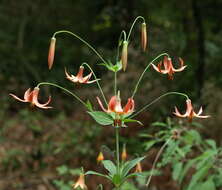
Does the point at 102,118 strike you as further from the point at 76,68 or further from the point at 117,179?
the point at 76,68

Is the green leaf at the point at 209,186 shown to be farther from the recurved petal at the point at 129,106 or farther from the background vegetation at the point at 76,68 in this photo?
the background vegetation at the point at 76,68

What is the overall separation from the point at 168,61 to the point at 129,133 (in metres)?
2.94

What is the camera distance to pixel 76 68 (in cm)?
648

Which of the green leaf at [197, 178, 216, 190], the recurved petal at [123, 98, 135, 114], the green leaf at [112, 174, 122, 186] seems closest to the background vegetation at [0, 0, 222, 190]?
the green leaf at [197, 178, 216, 190]

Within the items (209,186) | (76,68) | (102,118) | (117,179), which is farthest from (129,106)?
(76,68)

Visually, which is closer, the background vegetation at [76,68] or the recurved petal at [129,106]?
the recurved petal at [129,106]

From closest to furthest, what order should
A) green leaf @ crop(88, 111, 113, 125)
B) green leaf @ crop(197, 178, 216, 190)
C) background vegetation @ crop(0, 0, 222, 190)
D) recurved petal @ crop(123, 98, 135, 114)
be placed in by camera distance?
recurved petal @ crop(123, 98, 135, 114) → green leaf @ crop(88, 111, 113, 125) → green leaf @ crop(197, 178, 216, 190) → background vegetation @ crop(0, 0, 222, 190)

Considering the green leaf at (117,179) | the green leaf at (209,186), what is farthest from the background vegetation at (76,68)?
the green leaf at (117,179)

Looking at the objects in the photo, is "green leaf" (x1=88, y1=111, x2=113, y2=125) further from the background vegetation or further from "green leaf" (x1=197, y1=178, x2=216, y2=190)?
the background vegetation

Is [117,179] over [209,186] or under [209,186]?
over

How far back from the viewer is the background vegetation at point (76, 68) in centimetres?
427

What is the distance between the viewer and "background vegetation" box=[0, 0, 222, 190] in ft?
14.0

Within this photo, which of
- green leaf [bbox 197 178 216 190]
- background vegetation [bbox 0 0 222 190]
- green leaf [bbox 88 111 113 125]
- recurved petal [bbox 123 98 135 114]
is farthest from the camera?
background vegetation [bbox 0 0 222 190]

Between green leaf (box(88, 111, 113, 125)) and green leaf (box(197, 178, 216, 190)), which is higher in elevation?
green leaf (box(88, 111, 113, 125))
